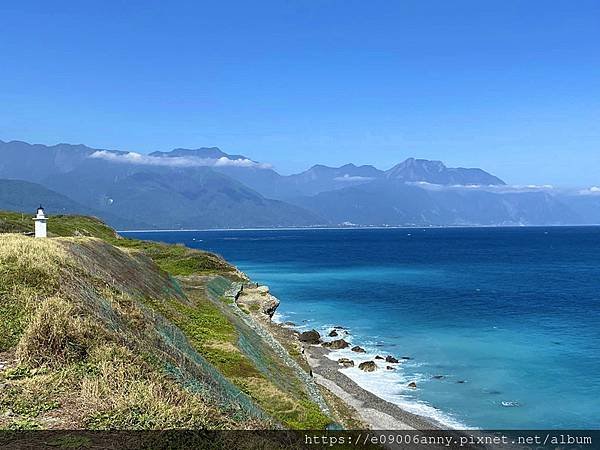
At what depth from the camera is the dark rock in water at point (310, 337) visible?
61.6 metres

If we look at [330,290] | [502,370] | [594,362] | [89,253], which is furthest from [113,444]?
[330,290]

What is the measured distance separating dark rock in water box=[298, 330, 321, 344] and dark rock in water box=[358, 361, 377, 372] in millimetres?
11454

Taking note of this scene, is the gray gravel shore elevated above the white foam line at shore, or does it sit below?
above

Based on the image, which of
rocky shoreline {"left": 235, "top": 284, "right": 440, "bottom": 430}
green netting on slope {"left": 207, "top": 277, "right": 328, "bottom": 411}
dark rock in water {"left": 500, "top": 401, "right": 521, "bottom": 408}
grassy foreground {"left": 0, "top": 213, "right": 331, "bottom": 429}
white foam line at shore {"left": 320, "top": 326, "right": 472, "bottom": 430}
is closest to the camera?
grassy foreground {"left": 0, "top": 213, "right": 331, "bottom": 429}

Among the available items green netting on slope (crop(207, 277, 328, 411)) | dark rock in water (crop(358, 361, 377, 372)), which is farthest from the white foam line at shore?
green netting on slope (crop(207, 277, 328, 411))

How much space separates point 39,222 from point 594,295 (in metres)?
96.1

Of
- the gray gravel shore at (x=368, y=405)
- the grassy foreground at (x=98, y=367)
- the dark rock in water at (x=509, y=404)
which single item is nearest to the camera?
the grassy foreground at (x=98, y=367)

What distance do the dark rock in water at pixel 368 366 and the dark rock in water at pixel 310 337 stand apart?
1145 cm

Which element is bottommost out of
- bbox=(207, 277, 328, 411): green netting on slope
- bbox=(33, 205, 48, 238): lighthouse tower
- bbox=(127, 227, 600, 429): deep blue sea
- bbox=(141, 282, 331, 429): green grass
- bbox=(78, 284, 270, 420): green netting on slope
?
bbox=(127, 227, 600, 429): deep blue sea

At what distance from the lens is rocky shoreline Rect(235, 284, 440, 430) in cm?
3597

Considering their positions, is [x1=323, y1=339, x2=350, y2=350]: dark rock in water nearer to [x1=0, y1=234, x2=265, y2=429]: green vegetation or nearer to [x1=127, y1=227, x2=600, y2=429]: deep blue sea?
[x1=127, y1=227, x2=600, y2=429]: deep blue sea

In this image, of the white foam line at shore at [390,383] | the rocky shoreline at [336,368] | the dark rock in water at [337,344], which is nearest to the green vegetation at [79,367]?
the rocky shoreline at [336,368]

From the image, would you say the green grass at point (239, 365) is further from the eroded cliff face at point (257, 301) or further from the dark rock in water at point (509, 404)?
the dark rock in water at point (509, 404)

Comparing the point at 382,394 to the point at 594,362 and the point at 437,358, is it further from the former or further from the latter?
the point at 594,362
